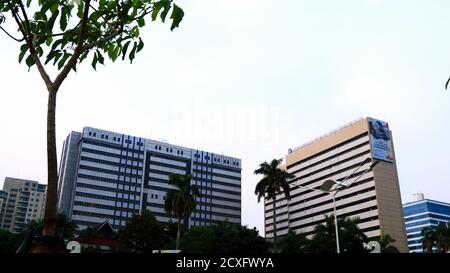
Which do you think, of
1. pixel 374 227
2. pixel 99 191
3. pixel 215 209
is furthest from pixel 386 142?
pixel 99 191

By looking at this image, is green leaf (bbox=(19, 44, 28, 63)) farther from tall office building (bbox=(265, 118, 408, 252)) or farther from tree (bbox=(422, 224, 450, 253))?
tall office building (bbox=(265, 118, 408, 252))

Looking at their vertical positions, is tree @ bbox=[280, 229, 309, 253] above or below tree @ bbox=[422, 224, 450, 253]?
below

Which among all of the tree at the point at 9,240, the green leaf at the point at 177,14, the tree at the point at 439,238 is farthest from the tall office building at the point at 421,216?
the green leaf at the point at 177,14

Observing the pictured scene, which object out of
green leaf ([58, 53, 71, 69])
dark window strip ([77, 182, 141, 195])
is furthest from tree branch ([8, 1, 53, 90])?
dark window strip ([77, 182, 141, 195])

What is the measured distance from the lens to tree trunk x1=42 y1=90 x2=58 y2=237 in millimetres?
3684

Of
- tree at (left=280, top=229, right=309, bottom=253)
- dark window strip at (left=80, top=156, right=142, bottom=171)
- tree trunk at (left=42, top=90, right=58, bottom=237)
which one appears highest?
dark window strip at (left=80, top=156, right=142, bottom=171)

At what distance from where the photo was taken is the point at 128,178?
463 ft

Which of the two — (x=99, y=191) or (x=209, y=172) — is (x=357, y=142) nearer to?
(x=209, y=172)

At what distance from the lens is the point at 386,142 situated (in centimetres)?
12388

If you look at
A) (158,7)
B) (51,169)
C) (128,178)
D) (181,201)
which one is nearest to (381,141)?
(128,178)

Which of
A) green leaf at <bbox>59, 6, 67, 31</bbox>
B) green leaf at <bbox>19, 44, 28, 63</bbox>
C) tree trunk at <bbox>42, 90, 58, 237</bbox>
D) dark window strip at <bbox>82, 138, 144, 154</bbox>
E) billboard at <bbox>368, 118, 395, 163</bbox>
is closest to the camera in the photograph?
tree trunk at <bbox>42, 90, 58, 237</bbox>

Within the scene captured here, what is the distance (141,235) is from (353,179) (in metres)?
74.5

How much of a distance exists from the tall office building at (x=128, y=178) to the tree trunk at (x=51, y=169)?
122 m

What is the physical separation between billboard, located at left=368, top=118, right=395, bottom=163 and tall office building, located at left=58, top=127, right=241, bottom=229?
156 feet
